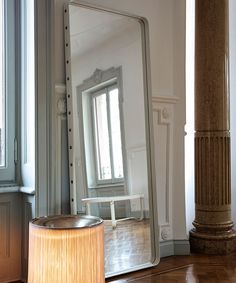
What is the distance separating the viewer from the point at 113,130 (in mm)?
2689

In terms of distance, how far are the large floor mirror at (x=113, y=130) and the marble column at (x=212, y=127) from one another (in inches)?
20.8

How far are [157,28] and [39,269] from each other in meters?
2.10

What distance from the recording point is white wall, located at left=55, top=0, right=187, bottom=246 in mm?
3020

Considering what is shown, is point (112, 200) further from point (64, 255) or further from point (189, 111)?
point (189, 111)

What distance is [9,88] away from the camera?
8.30 ft

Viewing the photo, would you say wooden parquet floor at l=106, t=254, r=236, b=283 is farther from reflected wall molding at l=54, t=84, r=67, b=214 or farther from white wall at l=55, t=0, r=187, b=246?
reflected wall molding at l=54, t=84, r=67, b=214

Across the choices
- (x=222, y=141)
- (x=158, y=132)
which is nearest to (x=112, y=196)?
(x=158, y=132)

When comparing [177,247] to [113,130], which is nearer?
[113,130]

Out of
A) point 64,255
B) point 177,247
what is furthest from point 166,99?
point 64,255

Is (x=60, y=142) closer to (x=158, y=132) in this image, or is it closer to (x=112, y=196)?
(x=112, y=196)

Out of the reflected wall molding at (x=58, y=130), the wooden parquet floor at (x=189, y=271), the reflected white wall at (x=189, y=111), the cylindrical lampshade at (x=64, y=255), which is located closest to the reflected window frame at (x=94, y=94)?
the reflected wall molding at (x=58, y=130)

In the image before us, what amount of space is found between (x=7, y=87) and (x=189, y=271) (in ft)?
5.83

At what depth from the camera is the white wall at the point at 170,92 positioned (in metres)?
3.02

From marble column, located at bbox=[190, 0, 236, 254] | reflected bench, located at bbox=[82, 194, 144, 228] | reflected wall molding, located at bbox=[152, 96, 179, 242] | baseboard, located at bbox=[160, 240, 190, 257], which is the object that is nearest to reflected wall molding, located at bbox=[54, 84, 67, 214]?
reflected bench, located at bbox=[82, 194, 144, 228]
